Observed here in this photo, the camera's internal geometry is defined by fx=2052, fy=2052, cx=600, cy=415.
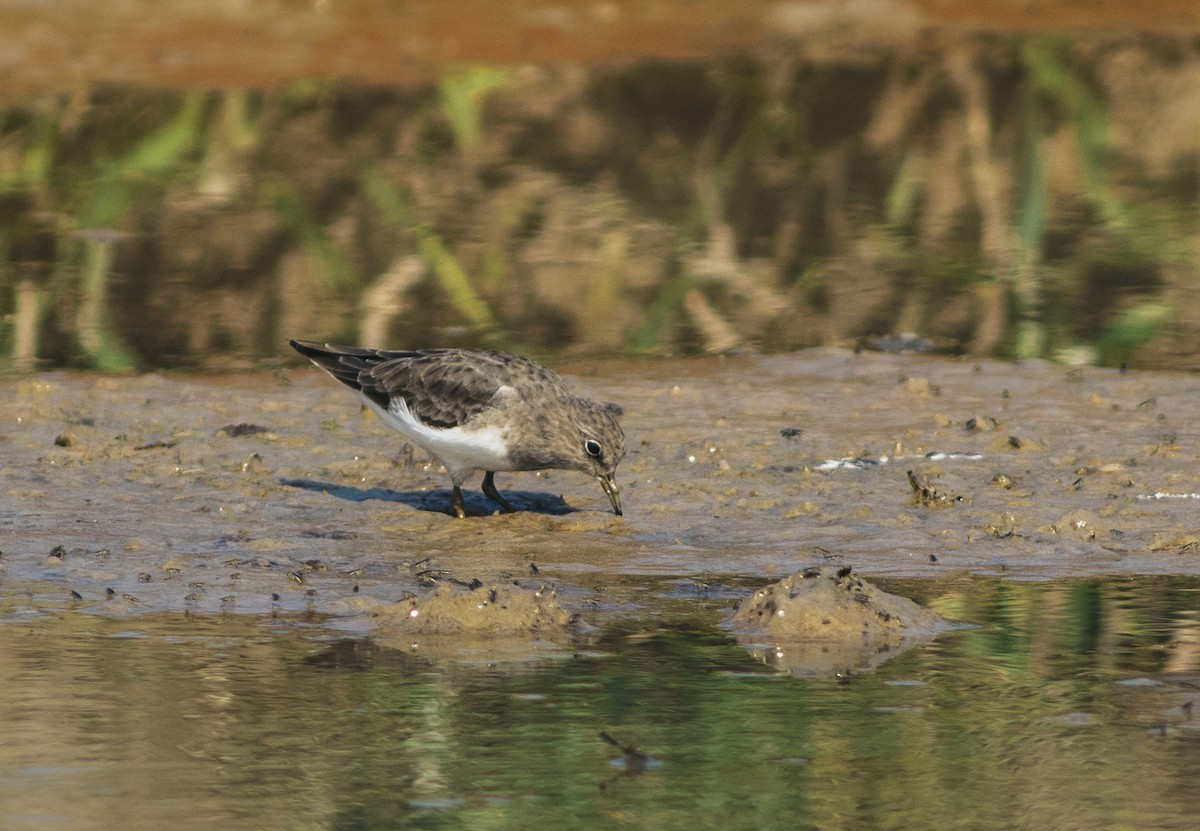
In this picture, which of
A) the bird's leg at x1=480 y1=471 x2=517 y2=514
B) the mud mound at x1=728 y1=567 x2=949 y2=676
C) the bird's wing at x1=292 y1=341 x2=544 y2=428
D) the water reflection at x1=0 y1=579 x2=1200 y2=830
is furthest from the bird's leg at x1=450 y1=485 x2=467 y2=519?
the mud mound at x1=728 y1=567 x2=949 y2=676

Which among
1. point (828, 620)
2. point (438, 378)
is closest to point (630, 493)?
point (438, 378)

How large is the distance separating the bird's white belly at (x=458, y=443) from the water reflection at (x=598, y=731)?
182 cm

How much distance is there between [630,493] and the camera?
30.6 ft

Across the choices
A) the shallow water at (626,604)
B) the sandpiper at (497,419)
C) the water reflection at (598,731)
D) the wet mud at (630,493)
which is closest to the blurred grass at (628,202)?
the wet mud at (630,493)

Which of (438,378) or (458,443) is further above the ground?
(438,378)

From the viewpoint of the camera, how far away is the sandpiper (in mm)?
8758

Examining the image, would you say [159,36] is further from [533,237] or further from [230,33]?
[533,237]

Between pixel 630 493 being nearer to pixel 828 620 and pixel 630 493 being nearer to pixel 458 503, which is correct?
pixel 458 503

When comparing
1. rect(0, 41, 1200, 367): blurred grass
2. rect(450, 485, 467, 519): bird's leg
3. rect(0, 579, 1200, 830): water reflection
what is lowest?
rect(0, 579, 1200, 830): water reflection

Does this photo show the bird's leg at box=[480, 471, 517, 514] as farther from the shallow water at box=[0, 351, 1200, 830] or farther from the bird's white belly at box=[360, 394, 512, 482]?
the bird's white belly at box=[360, 394, 512, 482]

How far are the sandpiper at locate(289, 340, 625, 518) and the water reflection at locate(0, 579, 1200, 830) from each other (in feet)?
5.55

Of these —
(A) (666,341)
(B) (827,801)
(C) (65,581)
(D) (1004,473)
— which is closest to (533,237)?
(A) (666,341)

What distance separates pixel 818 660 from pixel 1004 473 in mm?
3039

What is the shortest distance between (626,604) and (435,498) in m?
2.31
